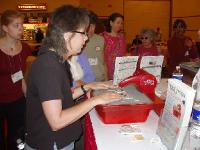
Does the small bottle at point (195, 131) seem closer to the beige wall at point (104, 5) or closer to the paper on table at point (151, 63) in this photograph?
the paper on table at point (151, 63)

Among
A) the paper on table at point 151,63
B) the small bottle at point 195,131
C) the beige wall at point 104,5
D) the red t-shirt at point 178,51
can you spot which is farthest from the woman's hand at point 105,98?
the beige wall at point 104,5

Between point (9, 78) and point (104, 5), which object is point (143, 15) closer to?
point (104, 5)

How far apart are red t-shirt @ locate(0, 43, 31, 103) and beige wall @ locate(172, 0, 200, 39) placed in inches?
263

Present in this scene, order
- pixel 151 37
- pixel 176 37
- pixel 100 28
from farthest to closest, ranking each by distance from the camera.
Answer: pixel 176 37
pixel 151 37
pixel 100 28

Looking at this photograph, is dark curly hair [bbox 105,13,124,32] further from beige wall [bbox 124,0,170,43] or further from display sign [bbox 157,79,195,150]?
beige wall [bbox 124,0,170,43]

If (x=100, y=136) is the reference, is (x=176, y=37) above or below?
above

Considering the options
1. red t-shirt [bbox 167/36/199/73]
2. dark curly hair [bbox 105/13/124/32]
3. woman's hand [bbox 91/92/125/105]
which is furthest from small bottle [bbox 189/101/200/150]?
red t-shirt [bbox 167/36/199/73]

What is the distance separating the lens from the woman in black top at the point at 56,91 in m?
1.21

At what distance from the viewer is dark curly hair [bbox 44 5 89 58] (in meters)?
1.28

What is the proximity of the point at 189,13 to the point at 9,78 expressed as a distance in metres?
7.33

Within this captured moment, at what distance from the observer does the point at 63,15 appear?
1288 mm

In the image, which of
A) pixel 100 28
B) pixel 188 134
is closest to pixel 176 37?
pixel 100 28

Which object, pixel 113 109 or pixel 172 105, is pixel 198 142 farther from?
pixel 113 109

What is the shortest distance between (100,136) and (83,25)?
541mm
